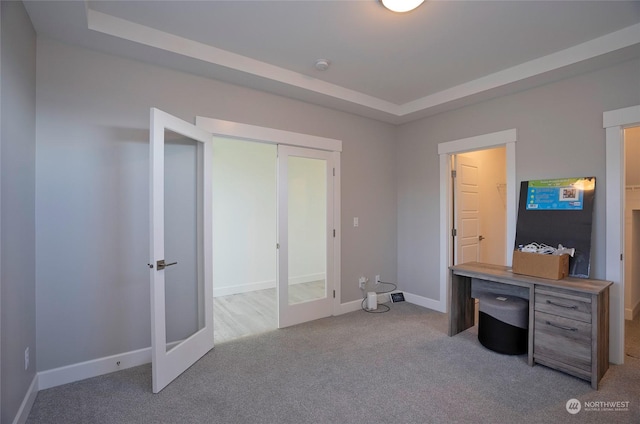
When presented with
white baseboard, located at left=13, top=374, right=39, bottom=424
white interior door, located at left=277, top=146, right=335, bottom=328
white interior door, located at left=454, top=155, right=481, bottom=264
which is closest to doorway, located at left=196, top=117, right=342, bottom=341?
white interior door, located at left=277, top=146, right=335, bottom=328

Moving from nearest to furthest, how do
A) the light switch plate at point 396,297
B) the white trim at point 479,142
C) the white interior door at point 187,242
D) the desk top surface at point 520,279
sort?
the desk top surface at point 520,279 < the white interior door at point 187,242 < the white trim at point 479,142 < the light switch plate at point 396,297

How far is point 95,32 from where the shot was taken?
7.47ft

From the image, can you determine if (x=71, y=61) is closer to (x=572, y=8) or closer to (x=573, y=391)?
(x=572, y=8)

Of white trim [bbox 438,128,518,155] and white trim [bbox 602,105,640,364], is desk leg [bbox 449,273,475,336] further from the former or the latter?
white trim [bbox 438,128,518,155]

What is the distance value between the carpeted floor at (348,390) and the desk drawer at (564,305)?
0.50m

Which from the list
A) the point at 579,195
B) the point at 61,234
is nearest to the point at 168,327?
the point at 61,234

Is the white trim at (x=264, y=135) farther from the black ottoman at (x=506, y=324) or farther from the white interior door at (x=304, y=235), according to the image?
the black ottoman at (x=506, y=324)

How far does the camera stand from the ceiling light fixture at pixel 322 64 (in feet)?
9.71

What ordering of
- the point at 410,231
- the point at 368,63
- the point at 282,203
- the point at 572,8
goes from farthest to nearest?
1. the point at 410,231
2. the point at 282,203
3. the point at 368,63
4. the point at 572,8

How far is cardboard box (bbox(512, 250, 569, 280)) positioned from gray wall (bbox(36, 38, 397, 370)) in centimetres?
320

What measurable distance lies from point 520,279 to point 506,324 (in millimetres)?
449

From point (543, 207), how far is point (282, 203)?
105 inches

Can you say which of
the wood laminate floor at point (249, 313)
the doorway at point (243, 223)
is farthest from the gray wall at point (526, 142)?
the doorway at point (243, 223)

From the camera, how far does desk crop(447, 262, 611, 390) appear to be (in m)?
2.35
